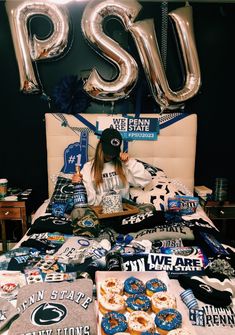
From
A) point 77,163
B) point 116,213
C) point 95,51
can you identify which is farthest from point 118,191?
point 95,51

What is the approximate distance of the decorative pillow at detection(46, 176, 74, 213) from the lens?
3066mm

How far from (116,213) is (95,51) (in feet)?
5.94

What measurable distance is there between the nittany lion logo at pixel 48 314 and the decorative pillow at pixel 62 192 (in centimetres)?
171

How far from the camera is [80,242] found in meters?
2.17

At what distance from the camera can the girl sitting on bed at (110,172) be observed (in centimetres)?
305

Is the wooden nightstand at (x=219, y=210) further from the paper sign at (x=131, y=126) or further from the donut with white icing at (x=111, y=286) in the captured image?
the donut with white icing at (x=111, y=286)

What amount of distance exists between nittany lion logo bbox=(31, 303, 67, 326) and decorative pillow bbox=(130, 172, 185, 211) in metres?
1.75

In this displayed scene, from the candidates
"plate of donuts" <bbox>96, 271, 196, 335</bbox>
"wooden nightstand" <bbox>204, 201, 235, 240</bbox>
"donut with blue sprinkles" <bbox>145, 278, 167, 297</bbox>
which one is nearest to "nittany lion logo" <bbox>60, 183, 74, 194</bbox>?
"wooden nightstand" <bbox>204, 201, 235, 240</bbox>

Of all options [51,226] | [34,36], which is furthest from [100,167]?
[34,36]

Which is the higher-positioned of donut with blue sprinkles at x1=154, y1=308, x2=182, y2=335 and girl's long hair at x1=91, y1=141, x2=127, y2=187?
girl's long hair at x1=91, y1=141, x2=127, y2=187

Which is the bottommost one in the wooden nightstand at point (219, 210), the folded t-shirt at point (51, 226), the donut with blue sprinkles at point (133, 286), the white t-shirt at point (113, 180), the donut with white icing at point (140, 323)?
the wooden nightstand at point (219, 210)

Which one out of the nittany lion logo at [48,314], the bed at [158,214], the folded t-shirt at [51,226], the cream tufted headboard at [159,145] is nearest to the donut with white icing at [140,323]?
the bed at [158,214]

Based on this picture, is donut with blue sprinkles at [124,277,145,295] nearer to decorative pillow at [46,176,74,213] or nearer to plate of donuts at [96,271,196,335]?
plate of donuts at [96,271,196,335]

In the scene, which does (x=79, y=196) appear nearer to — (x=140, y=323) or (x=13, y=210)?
(x=13, y=210)
